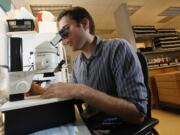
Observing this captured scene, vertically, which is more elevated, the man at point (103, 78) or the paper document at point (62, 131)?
the man at point (103, 78)

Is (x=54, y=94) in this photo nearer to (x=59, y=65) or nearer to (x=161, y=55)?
(x=59, y=65)

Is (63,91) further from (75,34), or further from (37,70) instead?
(75,34)

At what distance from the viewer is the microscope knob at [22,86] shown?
845 mm

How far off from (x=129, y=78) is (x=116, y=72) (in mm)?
86

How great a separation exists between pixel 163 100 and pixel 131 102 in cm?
315

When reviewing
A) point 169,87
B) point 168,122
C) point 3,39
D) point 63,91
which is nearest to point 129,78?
point 63,91

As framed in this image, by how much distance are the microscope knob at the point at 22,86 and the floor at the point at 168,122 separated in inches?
89.7

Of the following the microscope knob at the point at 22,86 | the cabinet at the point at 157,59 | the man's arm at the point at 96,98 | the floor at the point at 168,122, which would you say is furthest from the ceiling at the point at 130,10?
the man's arm at the point at 96,98

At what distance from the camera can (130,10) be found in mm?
4855

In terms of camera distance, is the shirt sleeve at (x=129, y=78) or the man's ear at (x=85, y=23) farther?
the man's ear at (x=85, y=23)

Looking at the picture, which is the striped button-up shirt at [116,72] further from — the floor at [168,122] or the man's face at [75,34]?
the floor at [168,122]

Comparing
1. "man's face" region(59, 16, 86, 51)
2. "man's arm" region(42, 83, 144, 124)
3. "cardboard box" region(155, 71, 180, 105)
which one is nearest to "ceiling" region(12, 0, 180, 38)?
"cardboard box" region(155, 71, 180, 105)

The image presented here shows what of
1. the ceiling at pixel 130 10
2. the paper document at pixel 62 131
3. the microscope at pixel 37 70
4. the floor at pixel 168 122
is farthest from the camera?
the ceiling at pixel 130 10

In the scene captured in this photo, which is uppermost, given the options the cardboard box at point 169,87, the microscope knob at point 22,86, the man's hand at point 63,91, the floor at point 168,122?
the microscope knob at point 22,86
